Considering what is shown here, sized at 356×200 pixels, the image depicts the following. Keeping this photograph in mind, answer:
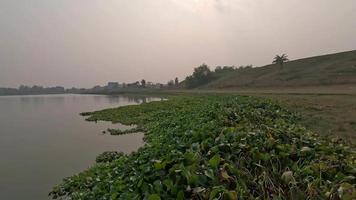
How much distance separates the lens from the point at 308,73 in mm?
71812

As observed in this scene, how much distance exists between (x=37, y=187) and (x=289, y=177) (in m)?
7.41

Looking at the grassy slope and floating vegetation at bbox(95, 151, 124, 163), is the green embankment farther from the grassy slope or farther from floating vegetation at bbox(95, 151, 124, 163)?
the grassy slope

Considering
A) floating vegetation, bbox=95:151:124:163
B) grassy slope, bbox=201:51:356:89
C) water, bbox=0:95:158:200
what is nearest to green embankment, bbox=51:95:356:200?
water, bbox=0:95:158:200

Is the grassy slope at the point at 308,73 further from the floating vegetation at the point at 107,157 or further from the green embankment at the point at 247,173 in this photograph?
the green embankment at the point at 247,173

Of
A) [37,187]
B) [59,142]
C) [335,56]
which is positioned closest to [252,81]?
[335,56]

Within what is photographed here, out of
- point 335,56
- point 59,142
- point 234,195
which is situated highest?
point 335,56

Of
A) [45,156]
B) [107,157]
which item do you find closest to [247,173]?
[107,157]

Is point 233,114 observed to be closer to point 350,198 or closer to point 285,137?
point 285,137

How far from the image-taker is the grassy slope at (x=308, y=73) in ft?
200

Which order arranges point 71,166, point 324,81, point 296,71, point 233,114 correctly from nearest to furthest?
point 71,166 → point 233,114 → point 324,81 → point 296,71

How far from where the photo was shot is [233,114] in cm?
1321

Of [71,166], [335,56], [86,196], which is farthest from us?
[335,56]

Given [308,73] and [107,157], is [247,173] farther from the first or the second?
[308,73]

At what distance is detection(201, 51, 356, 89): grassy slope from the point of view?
200 ft
